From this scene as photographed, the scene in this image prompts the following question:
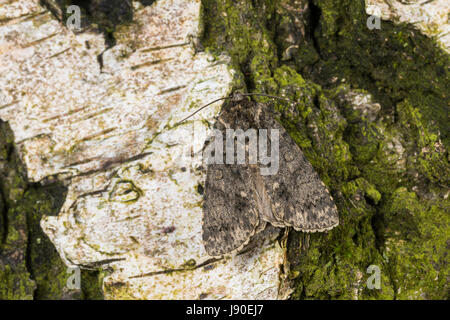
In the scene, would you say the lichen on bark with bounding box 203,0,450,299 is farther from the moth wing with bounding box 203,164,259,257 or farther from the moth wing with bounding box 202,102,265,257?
the moth wing with bounding box 203,164,259,257

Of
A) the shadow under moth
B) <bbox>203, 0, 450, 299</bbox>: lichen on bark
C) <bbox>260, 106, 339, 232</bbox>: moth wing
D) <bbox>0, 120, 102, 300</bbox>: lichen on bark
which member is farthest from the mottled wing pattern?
<bbox>0, 120, 102, 300</bbox>: lichen on bark

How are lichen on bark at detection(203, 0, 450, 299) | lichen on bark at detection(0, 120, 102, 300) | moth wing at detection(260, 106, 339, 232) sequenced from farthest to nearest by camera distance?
lichen on bark at detection(0, 120, 102, 300) < lichen on bark at detection(203, 0, 450, 299) < moth wing at detection(260, 106, 339, 232)

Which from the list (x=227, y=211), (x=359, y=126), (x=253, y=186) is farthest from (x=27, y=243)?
(x=359, y=126)

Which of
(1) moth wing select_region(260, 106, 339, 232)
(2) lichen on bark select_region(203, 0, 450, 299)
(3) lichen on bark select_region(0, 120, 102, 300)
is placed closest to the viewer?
(1) moth wing select_region(260, 106, 339, 232)

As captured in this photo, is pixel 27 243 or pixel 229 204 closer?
pixel 229 204

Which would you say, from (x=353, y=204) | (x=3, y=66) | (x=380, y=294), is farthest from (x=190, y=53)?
(x=380, y=294)

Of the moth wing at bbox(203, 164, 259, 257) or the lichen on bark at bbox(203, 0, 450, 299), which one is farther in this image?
the lichen on bark at bbox(203, 0, 450, 299)

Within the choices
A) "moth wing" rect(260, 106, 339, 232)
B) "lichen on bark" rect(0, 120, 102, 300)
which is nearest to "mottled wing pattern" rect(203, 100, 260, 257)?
"moth wing" rect(260, 106, 339, 232)

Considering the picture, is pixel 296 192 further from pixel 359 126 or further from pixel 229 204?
pixel 359 126
